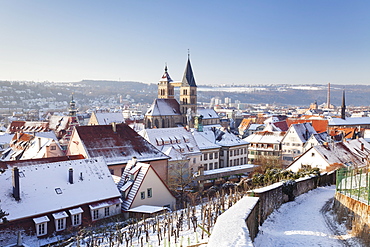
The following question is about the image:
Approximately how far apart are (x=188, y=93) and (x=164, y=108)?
9.44m

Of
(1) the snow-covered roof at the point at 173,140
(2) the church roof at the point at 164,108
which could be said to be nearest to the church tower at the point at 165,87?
(2) the church roof at the point at 164,108

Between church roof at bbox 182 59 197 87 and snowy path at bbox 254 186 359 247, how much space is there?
219 feet

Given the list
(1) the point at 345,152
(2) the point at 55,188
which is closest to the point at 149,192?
(2) the point at 55,188

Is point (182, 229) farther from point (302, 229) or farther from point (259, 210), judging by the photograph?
point (302, 229)

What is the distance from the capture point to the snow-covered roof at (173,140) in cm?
4153

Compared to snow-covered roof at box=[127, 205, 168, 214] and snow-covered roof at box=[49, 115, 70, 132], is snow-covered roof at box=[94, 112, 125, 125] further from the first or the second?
snow-covered roof at box=[127, 205, 168, 214]

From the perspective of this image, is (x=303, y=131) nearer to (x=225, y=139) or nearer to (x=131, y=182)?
(x=225, y=139)

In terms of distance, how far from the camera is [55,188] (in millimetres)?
23422

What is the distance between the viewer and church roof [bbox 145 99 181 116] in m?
75.7

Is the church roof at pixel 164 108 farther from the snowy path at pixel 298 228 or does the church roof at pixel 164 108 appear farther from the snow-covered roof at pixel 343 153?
the snowy path at pixel 298 228

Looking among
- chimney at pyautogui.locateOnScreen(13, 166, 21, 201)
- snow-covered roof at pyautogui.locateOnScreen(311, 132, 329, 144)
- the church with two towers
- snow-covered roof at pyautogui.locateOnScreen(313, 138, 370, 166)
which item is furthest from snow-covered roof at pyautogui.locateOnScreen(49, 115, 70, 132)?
chimney at pyautogui.locateOnScreen(13, 166, 21, 201)

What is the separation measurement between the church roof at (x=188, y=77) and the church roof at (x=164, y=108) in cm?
754

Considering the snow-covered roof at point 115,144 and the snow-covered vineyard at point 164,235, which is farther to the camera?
the snow-covered roof at point 115,144

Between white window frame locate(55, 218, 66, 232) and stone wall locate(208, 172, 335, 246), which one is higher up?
stone wall locate(208, 172, 335, 246)
